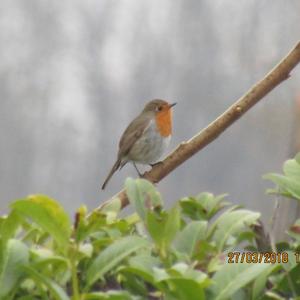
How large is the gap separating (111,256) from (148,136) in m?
3.56

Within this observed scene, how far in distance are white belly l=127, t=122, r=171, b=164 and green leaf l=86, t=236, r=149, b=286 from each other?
11.2 ft

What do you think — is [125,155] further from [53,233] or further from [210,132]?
[53,233]

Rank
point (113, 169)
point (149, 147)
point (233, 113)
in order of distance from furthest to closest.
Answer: point (149, 147)
point (113, 169)
point (233, 113)

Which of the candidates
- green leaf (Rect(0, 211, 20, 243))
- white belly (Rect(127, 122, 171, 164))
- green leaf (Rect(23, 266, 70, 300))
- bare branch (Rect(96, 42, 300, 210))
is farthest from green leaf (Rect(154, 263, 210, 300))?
white belly (Rect(127, 122, 171, 164))

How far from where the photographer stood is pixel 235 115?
62.7 inches

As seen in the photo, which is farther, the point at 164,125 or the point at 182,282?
the point at 164,125

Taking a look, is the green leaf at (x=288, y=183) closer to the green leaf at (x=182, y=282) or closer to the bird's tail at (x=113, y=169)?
the green leaf at (x=182, y=282)

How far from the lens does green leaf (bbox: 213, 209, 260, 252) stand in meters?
0.95

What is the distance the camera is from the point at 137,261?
854 mm

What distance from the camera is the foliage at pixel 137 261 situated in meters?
0.82

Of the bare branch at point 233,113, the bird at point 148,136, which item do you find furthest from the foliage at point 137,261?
the bird at point 148,136

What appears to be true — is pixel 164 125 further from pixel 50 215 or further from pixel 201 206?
pixel 50 215

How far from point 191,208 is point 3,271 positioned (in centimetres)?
31

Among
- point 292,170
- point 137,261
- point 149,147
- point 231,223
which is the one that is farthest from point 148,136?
point 137,261
